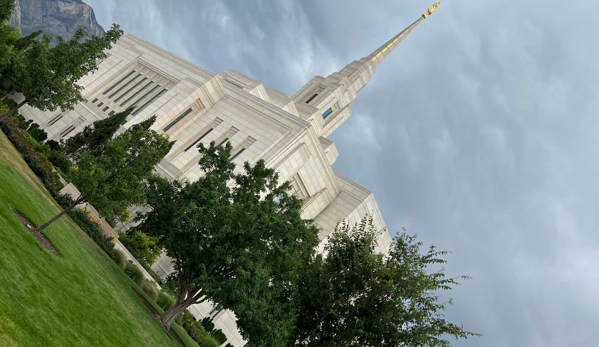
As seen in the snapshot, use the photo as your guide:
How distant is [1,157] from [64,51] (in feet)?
18.0

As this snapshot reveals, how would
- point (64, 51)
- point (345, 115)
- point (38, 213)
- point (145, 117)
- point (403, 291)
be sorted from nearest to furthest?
point (38, 213)
point (403, 291)
point (64, 51)
point (145, 117)
point (345, 115)

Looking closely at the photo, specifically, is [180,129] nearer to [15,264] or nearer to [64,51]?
[64,51]

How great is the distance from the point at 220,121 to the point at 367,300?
30175mm

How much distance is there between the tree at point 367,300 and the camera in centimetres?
2080

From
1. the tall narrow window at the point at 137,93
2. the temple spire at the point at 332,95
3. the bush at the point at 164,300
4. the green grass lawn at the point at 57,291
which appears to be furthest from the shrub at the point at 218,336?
the temple spire at the point at 332,95

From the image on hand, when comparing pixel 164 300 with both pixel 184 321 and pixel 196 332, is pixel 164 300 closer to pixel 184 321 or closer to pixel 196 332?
pixel 184 321

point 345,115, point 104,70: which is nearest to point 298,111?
point 345,115

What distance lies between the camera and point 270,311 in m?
21.0

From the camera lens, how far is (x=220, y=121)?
48094 mm

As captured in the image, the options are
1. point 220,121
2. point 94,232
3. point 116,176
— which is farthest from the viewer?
point 220,121

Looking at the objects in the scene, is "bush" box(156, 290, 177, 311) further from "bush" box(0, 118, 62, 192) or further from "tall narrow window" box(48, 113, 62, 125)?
"tall narrow window" box(48, 113, 62, 125)

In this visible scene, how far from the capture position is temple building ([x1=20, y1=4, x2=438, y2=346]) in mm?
44031

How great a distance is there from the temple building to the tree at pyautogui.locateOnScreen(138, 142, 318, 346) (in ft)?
51.5

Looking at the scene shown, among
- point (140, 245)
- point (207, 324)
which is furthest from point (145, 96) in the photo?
point (207, 324)
